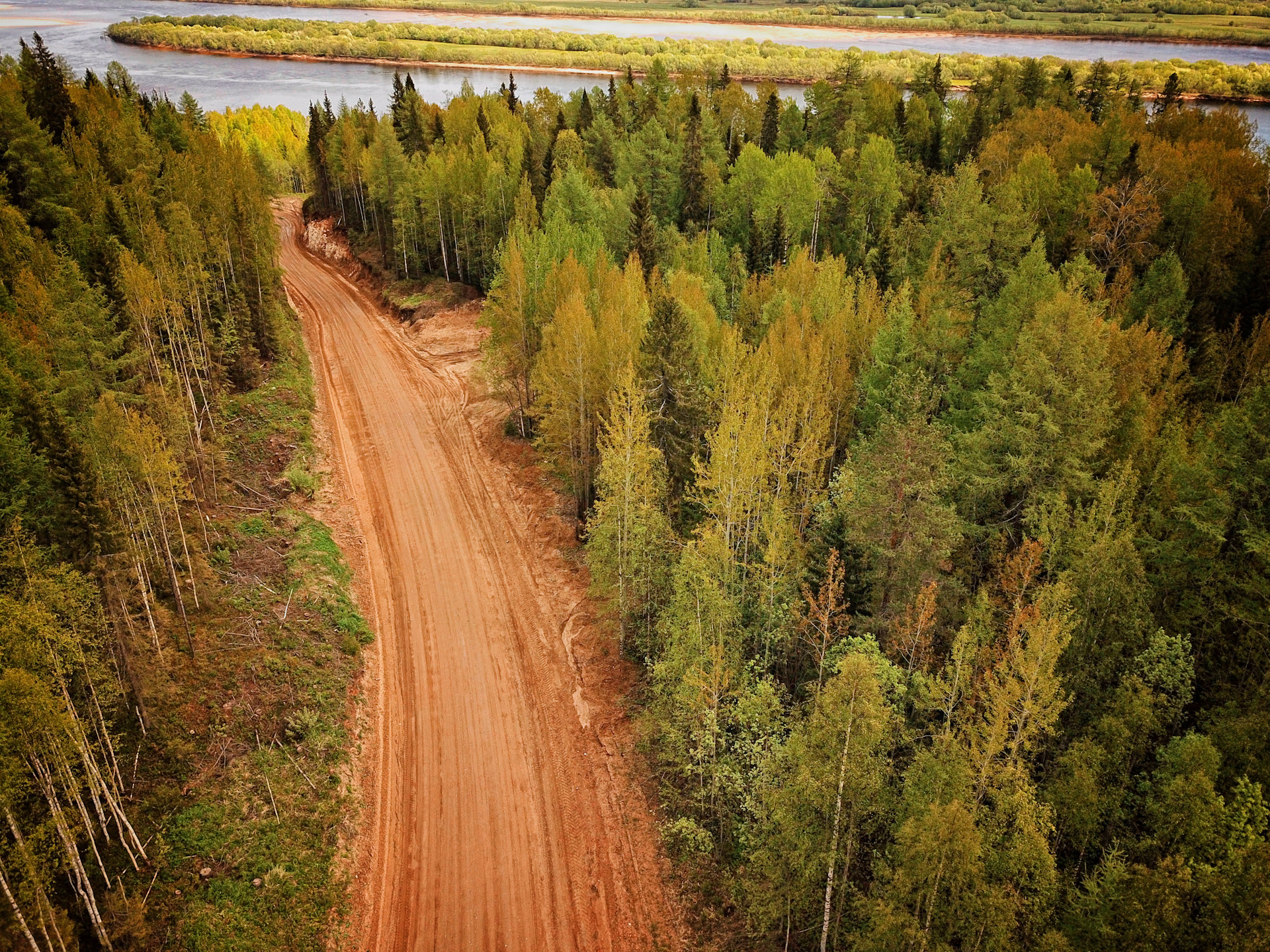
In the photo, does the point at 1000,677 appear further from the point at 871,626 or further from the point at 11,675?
the point at 11,675

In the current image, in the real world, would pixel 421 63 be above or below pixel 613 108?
above

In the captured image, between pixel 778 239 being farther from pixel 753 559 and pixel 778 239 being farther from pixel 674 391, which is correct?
pixel 753 559

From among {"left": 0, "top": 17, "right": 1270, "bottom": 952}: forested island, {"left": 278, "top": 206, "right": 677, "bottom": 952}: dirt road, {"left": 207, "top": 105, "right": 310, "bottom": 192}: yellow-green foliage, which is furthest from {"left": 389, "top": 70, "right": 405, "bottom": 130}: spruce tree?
{"left": 278, "top": 206, "right": 677, "bottom": 952}: dirt road

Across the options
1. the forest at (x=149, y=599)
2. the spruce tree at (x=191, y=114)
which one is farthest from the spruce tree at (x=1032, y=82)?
the spruce tree at (x=191, y=114)

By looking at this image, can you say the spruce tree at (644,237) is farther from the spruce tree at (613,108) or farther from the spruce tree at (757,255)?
the spruce tree at (613,108)

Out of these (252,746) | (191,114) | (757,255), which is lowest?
(252,746)

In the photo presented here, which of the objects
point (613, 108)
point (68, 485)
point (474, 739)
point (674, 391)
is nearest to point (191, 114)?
point (613, 108)
